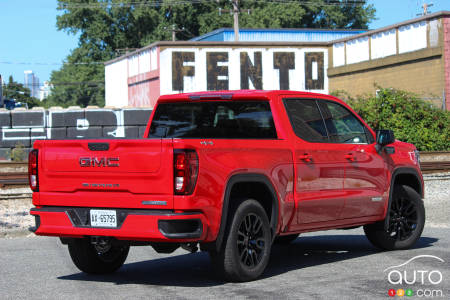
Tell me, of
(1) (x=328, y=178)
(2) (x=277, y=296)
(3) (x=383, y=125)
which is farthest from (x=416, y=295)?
(3) (x=383, y=125)

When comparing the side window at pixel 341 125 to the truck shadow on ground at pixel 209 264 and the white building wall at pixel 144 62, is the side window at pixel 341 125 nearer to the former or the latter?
the truck shadow on ground at pixel 209 264

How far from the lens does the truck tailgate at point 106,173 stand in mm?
6531

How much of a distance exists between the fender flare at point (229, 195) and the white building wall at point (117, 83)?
46.8 metres

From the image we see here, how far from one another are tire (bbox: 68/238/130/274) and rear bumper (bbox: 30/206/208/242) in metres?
0.61

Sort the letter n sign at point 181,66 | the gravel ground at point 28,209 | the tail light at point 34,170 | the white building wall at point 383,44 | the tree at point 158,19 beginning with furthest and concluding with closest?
the tree at point 158,19
the letter n sign at point 181,66
the white building wall at point 383,44
the gravel ground at point 28,209
the tail light at point 34,170

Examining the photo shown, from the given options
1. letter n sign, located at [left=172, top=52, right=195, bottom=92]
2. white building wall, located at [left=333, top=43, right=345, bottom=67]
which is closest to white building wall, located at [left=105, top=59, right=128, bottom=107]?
letter n sign, located at [left=172, top=52, right=195, bottom=92]

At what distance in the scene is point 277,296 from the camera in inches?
255

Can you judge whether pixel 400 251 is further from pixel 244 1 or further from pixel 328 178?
pixel 244 1

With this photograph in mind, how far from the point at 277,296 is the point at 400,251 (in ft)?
11.0

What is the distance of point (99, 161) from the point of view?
22.6 ft

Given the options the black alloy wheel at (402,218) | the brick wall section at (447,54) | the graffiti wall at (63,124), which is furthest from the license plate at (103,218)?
the brick wall section at (447,54)

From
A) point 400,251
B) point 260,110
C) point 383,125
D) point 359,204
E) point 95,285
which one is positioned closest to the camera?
point 95,285

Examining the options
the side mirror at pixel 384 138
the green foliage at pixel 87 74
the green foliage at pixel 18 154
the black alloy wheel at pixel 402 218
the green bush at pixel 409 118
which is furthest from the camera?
the green foliage at pixel 87 74

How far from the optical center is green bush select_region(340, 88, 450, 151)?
27.5 meters
